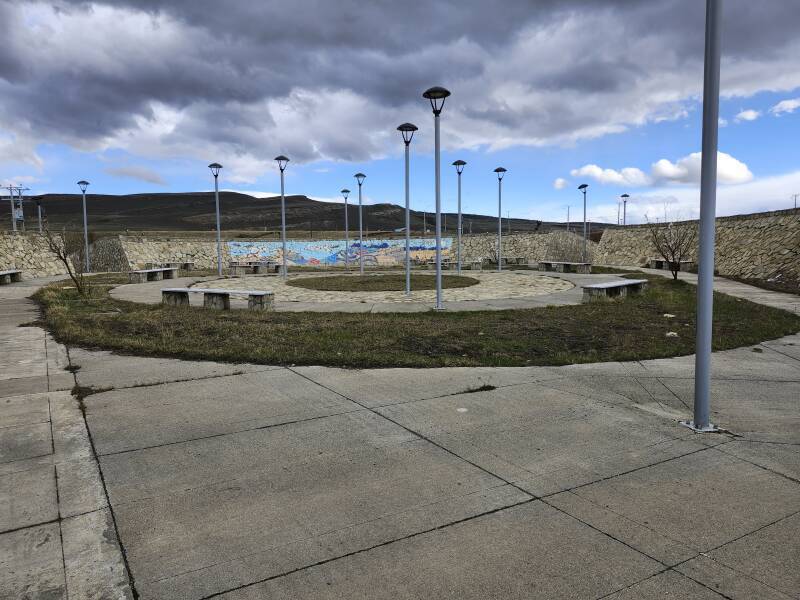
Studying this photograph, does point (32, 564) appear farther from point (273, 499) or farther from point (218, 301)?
point (218, 301)

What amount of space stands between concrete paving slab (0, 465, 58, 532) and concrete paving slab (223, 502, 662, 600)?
4.95 feet

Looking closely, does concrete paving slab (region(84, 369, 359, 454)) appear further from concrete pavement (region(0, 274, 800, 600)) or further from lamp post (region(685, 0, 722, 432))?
lamp post (region(685, 0, 722, 432))

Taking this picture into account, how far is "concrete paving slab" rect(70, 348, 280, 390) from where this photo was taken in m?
6.33

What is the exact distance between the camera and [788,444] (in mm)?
4320

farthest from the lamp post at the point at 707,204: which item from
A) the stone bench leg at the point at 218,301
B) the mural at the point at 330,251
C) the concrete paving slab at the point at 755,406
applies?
the mural at the point at 330,251

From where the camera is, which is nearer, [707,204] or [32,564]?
[32,564]

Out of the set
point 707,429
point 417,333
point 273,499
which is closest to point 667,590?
point 273,499

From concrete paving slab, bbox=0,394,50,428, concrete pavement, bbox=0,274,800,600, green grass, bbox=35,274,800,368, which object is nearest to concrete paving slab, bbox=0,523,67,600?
concrete pavement, bbox=0,274,800,600

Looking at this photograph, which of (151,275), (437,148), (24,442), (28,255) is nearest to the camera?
(24,442)

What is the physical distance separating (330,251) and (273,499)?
44.6 m

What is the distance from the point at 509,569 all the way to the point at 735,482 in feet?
6.31

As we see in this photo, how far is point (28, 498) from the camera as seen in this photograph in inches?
136

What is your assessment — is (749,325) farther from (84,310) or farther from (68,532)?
(84,310)

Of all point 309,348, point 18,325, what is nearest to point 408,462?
point 309,348
